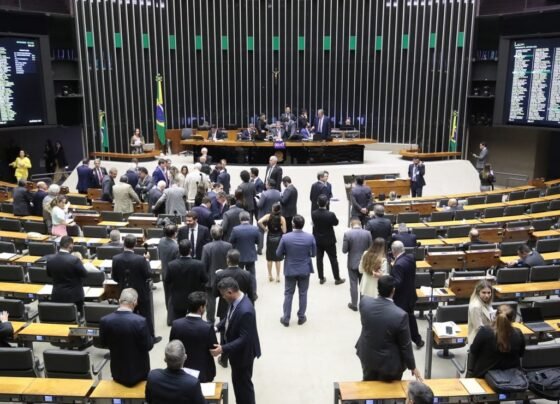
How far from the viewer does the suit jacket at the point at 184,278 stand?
5476mm

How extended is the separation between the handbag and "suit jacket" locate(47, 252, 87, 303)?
425 cm

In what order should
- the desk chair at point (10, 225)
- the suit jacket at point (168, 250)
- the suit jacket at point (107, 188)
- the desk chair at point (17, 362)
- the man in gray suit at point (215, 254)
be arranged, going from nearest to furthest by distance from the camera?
1. the desk chair at point (17, 362)
2. the man in gray suit at point (215, 254)
3. the suit jacket at point (168, 250)
4. the desk chair at point (10, 225)
5. the suit jacket at point (107, 188)

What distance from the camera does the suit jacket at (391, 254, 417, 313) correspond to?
5613 millimetres

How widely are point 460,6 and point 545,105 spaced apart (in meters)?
5.55

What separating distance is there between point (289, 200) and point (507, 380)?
5706mm

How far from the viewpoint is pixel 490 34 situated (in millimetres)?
18000

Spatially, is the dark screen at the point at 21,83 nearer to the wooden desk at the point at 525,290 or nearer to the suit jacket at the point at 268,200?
the suit jacket at the point at 268,200

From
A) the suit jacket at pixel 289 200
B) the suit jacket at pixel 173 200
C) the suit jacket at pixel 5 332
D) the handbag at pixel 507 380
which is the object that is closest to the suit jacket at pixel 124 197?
the suit jacket at pixel 173 200

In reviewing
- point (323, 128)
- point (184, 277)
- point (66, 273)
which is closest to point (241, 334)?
point (184, 277)

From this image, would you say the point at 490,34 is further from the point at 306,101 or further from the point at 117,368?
the point at 117,368

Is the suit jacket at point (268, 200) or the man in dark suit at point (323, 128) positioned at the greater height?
the man in dark suit at point (323, 128)

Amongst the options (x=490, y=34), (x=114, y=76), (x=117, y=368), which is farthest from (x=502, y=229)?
(x=114, y=76)

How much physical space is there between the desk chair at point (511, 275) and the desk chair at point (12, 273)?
608 centimetres

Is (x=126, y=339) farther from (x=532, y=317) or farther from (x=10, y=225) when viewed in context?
(x=10, y=225)
